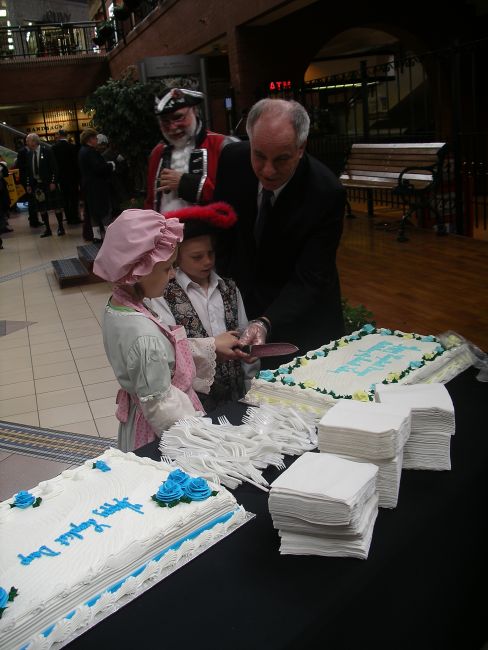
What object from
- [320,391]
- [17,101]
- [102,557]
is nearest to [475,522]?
[320,391]

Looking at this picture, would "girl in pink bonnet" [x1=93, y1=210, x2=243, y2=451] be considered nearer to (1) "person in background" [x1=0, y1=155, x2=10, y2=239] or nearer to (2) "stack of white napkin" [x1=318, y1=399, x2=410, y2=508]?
(2) "stack of white napkin" [x1=318, y1=399, x2=410, y2=508]

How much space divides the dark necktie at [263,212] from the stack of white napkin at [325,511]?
149 cm

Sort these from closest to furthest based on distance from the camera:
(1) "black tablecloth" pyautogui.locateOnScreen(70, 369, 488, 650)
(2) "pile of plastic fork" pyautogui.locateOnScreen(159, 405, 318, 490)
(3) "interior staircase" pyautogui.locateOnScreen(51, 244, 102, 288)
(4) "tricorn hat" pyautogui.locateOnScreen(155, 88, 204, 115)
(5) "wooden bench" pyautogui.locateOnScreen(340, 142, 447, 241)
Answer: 1. (1) "black tablecloth" pyautogui.locateOnScreen(70, 369, 488, 650)
2. (2) "pile of plastic fork" pyautogui.locateOnScreen(159, 405, 318, 490)
3. (4) "tricorn hat" pyautogui.locateOnScreen(155, 88, 204, 115)
4. (5) "wooden bench" pyautogui.locateOnScreen(340, 142, 447, 241)
5. (3) "interior staircase" pyautogui.locateOnScreen(51, 244, 102, 288)

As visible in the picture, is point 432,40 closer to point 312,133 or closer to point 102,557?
point 312,133

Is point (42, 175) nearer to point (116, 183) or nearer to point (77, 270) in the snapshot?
point (116, 183)

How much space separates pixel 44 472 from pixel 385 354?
2184 millimetres

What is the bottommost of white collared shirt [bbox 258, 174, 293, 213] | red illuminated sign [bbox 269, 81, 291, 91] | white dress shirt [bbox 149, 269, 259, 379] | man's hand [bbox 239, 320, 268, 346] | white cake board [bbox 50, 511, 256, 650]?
white cake board [bbox 50, 511, 256, 650]

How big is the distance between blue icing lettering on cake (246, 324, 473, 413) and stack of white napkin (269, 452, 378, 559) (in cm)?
54

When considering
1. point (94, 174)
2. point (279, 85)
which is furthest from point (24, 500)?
point (279, 85)

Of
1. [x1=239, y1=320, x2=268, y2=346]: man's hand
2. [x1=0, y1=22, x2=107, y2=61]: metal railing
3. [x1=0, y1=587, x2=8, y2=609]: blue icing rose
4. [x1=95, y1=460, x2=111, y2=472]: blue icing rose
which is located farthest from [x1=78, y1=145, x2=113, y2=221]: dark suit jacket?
[x1=0, y1=22, x2=107, y2=61]: metal railing

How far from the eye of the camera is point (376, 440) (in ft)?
4.80

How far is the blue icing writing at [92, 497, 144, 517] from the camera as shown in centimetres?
149

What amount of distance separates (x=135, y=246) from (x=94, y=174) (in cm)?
936

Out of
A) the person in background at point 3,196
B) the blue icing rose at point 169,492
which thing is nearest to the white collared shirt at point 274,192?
the blue icing rose at point 169,492
